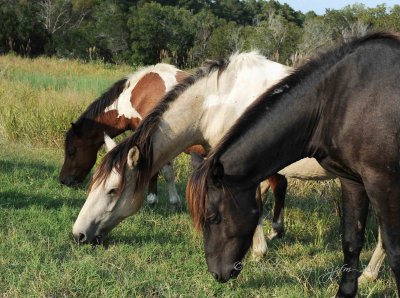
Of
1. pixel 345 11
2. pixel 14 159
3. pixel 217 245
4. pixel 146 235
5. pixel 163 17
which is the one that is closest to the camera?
pixel 217 245

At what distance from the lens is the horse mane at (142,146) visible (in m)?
3.88

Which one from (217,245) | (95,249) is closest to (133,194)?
(95,249)

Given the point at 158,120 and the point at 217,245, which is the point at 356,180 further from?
the point at 158,120

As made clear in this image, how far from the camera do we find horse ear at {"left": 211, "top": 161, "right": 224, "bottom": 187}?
111 inches

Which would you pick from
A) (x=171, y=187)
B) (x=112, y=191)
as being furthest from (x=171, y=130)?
(x=171, y=187)

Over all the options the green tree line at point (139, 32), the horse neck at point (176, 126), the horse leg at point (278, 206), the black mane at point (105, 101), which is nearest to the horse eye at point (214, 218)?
the horse neck at point (176, 126)

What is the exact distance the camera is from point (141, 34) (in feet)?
95.0

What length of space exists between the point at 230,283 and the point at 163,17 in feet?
102

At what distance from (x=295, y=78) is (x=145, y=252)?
6.75 feet

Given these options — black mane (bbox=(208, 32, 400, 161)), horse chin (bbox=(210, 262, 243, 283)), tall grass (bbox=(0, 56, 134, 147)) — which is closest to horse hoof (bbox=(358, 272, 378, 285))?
horse chin (bbox=(210, 262, 243, 283))

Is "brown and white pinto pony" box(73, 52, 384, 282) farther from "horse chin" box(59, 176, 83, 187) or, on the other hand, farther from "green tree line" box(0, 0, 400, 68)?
"green tree line" box(0, 0, 400, 68)

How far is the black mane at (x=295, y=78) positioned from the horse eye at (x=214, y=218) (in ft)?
1.32

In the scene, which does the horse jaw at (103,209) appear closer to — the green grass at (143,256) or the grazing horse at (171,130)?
the grazing horse at (171,130)

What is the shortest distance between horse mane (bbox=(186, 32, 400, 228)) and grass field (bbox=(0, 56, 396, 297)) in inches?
30.4
